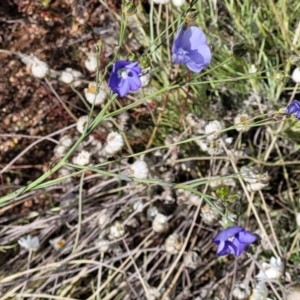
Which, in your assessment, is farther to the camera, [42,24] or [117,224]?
[42,24]

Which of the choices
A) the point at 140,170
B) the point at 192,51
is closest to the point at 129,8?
the point at 192,51

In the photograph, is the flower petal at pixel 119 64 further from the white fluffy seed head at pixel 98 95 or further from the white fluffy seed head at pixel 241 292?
the white fluffy seed head at pixel 241 292

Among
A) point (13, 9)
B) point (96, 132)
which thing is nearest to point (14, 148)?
point (96, 132)

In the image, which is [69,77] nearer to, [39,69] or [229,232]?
[39,69]

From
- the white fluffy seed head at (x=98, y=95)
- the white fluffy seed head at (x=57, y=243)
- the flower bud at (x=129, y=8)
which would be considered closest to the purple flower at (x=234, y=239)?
the flower bud at (x=129, y=8)

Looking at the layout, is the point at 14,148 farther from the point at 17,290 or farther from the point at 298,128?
the point at 298,128

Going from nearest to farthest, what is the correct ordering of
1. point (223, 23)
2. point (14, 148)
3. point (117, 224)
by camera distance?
point (117, 224), point (223, 23), point (14, 148)
